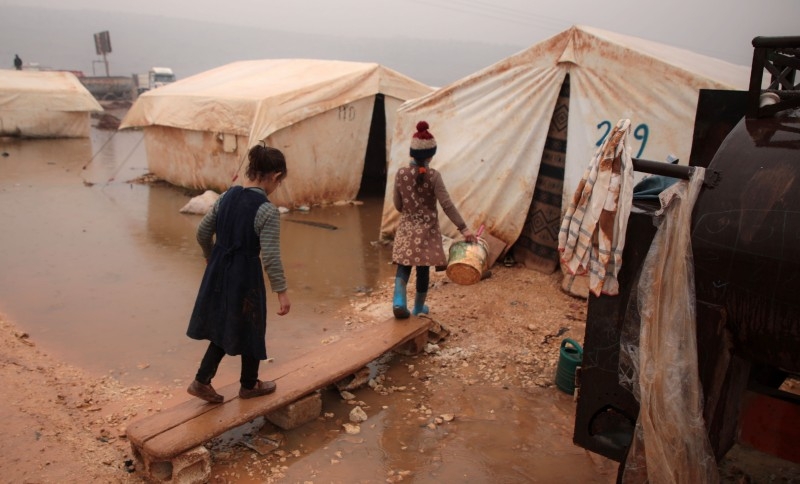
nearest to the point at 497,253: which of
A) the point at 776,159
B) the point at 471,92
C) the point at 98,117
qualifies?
the point at 471,92

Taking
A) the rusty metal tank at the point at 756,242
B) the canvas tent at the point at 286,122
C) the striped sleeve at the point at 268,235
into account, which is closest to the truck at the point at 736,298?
the rusty metal tank at the point at 756,242

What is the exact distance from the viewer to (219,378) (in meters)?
4.44

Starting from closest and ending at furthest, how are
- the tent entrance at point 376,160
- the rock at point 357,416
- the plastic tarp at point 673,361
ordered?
the plastic tarp at point 673,361, the rock at point 357,416, the tent entrance at point 376,160

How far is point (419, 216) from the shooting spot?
4.85 m

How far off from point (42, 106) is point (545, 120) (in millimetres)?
16649

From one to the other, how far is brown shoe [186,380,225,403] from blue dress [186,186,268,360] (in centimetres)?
27

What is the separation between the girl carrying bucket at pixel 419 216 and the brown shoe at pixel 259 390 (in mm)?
1379

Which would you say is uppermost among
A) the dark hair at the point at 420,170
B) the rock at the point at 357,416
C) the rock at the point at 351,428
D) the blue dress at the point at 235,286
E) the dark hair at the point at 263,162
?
the dark hair at the point at 263,162

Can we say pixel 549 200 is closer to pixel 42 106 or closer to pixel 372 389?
pixel 372 389

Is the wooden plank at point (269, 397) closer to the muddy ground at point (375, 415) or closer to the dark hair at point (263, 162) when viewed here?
the muddy ground at point (375, 415)

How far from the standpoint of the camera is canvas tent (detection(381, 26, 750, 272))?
5.64 meters

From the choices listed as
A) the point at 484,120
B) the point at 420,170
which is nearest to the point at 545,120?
the point at 484,120

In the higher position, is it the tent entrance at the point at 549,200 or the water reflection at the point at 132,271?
the tent entrance at the point at 549,200

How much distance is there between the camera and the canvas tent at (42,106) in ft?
56.3
